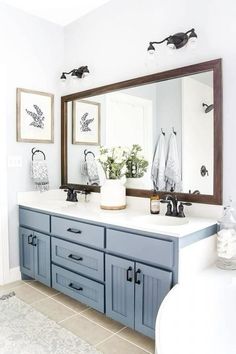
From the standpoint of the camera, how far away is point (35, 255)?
2.76 metres

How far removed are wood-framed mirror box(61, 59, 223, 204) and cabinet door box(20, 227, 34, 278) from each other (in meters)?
0.70

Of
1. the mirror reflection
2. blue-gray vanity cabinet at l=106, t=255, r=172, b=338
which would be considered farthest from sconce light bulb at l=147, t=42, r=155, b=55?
blue-gray vanity cabinet at l=106, t=255, r=172, b=338

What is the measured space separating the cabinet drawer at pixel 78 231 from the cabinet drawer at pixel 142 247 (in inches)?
3.9

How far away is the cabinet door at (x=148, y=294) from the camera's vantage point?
1.78m

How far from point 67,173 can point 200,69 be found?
1.76 m

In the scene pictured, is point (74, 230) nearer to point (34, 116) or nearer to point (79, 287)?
point (79, 287)

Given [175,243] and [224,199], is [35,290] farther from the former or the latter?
[224,199]

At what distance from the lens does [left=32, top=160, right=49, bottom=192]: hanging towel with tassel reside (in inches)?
117

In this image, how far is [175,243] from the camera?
5.60 feet

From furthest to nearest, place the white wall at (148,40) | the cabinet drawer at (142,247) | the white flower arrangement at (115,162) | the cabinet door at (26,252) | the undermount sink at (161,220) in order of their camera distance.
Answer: the cabinet door at (26,252) < the white flower arrangement at (115,162) < the undermount sink at (161,220) < the white wall at (148,40) < the cabinet drawer at (142,247)

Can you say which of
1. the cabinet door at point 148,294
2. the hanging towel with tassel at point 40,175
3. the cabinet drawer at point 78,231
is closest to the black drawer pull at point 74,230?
the cabinet drawer at point 78,231

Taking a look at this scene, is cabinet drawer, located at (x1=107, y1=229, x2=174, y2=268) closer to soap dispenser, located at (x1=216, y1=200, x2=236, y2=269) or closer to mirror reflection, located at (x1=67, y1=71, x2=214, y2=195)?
soap dispenser, located at (x1=216, y1=200, x2=236, y2=269)

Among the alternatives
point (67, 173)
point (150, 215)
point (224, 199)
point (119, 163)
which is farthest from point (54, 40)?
point (224, 199)

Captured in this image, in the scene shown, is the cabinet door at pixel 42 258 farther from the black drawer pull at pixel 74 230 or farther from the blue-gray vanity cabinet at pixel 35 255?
the black drawer pull at pixel 74 230
